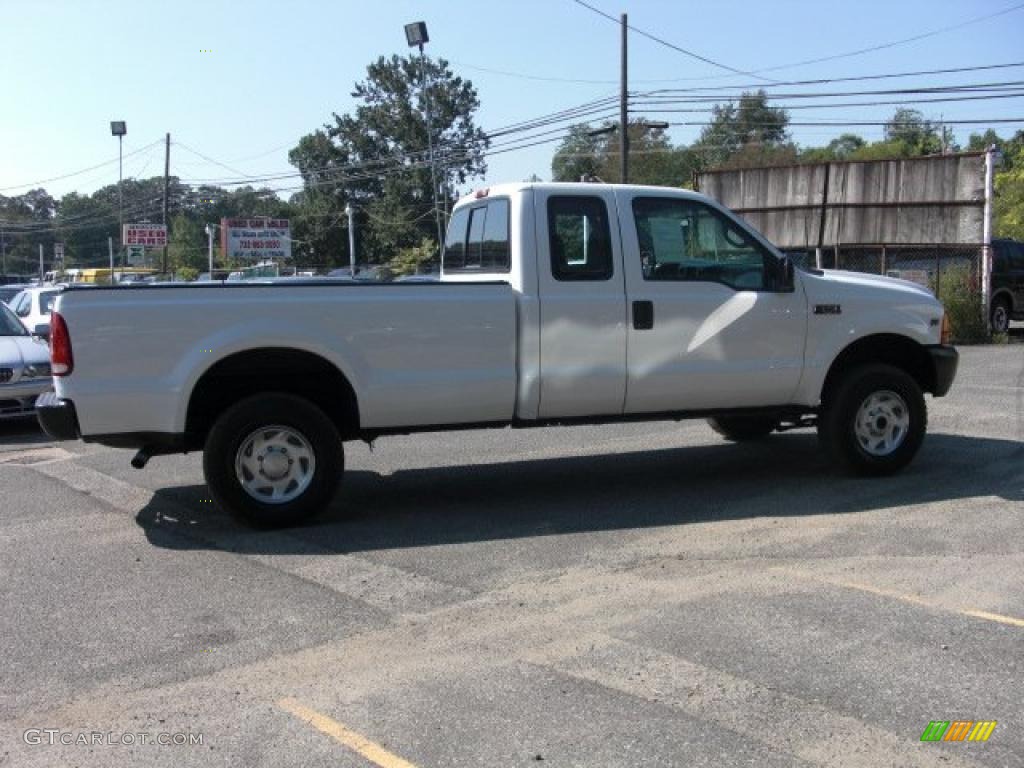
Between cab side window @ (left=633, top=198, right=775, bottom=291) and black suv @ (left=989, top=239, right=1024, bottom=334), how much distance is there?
623 inches

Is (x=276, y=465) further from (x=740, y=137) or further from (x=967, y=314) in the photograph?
(x=740, y=137)

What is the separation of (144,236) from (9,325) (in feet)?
142

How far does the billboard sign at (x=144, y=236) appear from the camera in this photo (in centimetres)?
5300

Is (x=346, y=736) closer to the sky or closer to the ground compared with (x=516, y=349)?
closer to the ground

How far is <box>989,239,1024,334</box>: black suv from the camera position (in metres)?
21.2

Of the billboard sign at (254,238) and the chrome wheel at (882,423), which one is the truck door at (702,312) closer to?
the chrome wheel at (882,423)

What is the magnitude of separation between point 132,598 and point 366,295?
7.75ft

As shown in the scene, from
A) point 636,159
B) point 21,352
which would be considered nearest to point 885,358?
point 21,352

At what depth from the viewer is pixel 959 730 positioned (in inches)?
143

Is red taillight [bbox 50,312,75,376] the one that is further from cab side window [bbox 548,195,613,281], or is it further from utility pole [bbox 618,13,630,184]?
utility pole [bbox 618,13,630,184]

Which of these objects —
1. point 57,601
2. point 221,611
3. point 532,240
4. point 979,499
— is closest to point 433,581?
point 221,611

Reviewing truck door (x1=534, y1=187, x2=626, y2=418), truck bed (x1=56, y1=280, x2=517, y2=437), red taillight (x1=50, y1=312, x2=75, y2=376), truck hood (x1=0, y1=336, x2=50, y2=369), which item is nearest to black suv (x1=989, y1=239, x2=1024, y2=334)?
truck door (x1=534, y1=187, x2=626, y2=418)

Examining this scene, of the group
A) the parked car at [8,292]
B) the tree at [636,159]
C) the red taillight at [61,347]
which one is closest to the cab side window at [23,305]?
the parked car at [8,292]

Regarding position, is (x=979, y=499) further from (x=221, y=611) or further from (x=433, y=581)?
(x=221, y=611)
